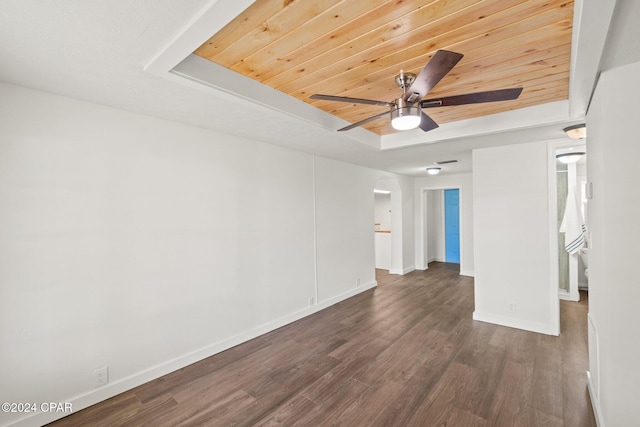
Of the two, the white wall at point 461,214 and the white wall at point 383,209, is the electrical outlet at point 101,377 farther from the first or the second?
the white wall at point 383,209

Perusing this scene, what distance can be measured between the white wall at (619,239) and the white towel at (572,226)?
10.5ft

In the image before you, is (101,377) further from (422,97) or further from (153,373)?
(422,97)

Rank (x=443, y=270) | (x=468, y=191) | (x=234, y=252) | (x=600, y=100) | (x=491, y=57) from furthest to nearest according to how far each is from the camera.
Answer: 1. (x=443, y=270)
2. (x=468, y=191)
3. (x=234, y=252)
4. (x=491, y=57)
5. (x=600, y=100)

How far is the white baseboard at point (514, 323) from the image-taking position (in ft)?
11.2

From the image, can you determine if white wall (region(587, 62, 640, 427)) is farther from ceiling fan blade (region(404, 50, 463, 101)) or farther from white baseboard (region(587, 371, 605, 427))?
ceiling fan blade (region(404, 50, 463, 101))

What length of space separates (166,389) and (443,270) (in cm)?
636

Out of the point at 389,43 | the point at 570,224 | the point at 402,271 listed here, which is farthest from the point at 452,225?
the point at 389,43

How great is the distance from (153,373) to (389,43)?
3260 millimetres

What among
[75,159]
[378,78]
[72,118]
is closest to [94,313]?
[75,159]

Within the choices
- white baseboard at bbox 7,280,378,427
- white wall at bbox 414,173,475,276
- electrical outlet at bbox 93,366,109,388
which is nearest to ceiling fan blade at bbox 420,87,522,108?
white baseboard at bbox 7,280,378,427

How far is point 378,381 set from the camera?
8.20 ft

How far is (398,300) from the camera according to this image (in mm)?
4699

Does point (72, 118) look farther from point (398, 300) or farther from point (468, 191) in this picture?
point (468, 191)

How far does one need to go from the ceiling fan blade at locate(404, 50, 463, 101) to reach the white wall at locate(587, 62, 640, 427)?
1077mm
